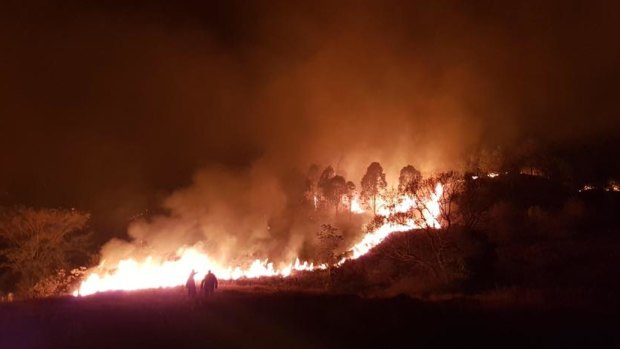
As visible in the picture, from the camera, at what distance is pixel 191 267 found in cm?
5153

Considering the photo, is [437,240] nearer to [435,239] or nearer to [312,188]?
[435,239]

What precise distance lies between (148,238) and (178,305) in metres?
35.5

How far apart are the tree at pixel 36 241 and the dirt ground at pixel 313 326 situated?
2859 centimetres

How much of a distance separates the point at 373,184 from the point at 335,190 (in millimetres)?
6288

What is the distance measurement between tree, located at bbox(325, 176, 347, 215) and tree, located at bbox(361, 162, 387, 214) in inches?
145

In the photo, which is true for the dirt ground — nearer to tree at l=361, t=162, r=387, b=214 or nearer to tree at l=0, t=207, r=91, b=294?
tree at l=0, t=207, r=91, b=294

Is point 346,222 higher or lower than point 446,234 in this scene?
higher

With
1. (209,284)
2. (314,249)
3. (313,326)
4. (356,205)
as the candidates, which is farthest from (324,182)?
(313,326)

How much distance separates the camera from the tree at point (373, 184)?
73.0 metres

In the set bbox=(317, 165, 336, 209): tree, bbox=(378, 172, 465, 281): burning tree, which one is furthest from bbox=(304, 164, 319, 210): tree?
bbox=(378, 172, 465, 281): burning tree

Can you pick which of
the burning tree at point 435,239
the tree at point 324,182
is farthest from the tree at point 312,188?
the burning tree at point 435,239

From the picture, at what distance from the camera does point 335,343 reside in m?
14.7

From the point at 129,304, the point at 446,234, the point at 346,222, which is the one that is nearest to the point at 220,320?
the point at 129,304

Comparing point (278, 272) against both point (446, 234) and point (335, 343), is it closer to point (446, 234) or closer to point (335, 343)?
point (446, 234)
